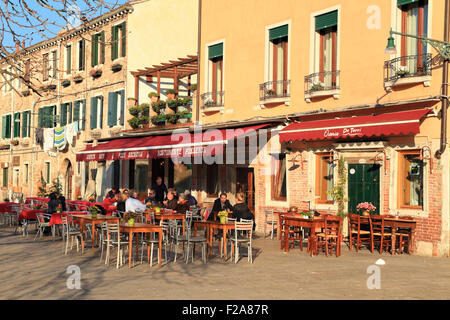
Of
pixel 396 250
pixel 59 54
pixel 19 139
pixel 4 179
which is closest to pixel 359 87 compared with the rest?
pixel 396 250

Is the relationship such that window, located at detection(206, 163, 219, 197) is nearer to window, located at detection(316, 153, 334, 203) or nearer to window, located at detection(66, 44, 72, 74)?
window, located at detection(316, 153, 334, 203)

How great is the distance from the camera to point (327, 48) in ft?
53.3

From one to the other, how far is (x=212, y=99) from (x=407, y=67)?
26.5ft

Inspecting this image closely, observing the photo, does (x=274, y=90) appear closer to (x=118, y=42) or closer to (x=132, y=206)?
(x=132, y=206)

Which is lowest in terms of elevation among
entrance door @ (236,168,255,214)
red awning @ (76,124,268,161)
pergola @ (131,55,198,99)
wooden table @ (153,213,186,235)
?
wooden table @ (153,213,186,235)

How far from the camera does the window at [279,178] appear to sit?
1752cm

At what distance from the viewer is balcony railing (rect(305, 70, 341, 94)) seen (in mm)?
15641

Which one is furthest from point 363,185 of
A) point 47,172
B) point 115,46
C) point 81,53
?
point 47,172

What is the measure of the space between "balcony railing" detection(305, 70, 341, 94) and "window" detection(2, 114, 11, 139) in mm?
27244

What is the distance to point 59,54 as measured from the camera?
3125 cm

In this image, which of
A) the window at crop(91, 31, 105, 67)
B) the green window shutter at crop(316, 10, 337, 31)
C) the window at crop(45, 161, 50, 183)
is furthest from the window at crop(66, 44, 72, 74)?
the green window shutter at crop(316, 10, 337, 31)

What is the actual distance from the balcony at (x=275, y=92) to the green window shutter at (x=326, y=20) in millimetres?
1839

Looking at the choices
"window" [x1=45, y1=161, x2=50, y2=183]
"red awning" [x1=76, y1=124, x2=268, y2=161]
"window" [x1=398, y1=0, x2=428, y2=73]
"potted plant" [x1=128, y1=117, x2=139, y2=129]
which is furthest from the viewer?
"window" [x1=45, y1=161, x2=50, y2=183]

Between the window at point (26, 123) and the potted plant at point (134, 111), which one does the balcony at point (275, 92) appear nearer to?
the potted plant at point (134, 111)
